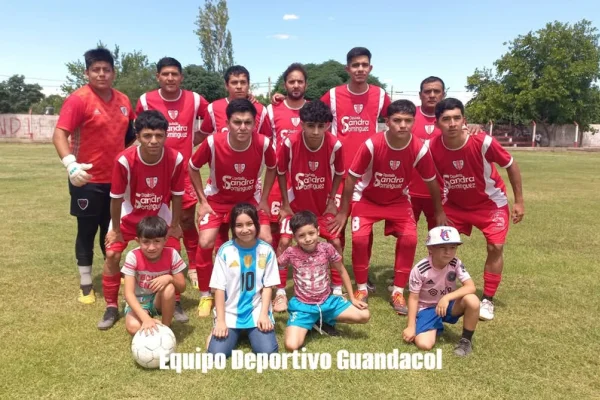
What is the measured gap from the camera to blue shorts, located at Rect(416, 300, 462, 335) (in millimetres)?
3934

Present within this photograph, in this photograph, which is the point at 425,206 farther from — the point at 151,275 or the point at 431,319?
the point at 151,275

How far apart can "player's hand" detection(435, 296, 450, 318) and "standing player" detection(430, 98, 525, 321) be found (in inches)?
39.1

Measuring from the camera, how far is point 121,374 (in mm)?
3354

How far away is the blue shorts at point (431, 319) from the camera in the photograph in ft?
12.9

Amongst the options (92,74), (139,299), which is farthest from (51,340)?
(92,74)

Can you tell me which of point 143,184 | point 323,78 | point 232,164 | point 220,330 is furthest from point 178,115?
point 323,78

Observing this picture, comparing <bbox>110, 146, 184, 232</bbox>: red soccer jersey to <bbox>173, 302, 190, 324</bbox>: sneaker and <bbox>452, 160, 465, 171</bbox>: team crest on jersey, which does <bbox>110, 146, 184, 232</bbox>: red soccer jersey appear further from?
<bbox>452, 160, 465, 171</bbox>: team crest on jersey

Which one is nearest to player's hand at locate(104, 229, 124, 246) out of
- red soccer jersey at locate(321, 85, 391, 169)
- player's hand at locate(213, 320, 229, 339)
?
player's hand at locate(213, 320, 229, 339)

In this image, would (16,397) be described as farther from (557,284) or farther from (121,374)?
(557,284)

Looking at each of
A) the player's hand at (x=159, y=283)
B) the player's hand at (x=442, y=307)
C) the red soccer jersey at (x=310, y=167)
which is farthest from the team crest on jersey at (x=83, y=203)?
the player's hand at (x=442, y=307)

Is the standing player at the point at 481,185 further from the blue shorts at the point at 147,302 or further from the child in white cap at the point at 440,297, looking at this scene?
the blue shorts at the point at 147,302

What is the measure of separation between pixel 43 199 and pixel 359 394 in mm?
10233

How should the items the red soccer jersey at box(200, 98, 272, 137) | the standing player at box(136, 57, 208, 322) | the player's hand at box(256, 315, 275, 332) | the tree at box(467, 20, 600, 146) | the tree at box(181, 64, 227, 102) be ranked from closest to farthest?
the player's hand at box(256, 315, 275, 332) → the standing player at box(136, 57, 208, 322) → the red soccer jersey at box(200, 98, 272, 137) → the tree at box(467, 20, 600, 146) → the tree at box(181, 64, 227, 102)

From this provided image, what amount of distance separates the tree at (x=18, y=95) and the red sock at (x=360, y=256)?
76.7 m
